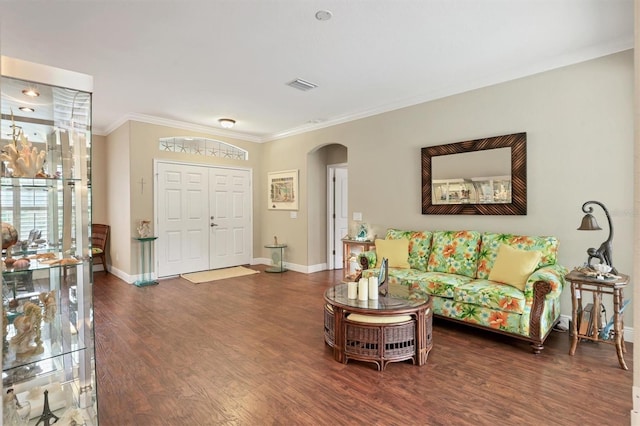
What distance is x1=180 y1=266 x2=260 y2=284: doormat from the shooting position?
5.84m

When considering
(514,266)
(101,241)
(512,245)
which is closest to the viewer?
(514,266)

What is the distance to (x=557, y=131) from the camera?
11.7 ft

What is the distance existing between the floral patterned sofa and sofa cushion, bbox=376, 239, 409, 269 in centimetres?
6

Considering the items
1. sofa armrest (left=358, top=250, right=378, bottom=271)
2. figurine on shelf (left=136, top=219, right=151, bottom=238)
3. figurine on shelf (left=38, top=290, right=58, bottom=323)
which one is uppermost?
figurine on shelf (left=136, top=219, right=151, bottom=238)

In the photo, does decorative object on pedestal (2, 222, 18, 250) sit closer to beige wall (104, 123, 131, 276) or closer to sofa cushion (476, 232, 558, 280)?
sofa cushion (476, 232, 558, 280)

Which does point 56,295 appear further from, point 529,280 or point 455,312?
point 529,280

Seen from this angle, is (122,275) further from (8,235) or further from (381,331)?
(381,331)

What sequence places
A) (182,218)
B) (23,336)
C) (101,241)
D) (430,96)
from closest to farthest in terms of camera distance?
(23,336) → (430,96) → (182,218) → (101,241)

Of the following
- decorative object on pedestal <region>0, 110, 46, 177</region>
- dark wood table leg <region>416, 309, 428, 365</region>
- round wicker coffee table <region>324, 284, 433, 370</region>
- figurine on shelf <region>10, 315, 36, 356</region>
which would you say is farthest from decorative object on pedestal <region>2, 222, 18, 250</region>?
dark wood table leg <region>416, 309, 428, 365</region>

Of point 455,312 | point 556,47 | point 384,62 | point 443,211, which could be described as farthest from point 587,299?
point 384,62

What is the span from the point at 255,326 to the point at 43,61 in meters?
3.54

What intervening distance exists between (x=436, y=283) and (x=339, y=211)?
3.68 m

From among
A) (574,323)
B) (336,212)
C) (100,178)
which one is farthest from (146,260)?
(574,323)

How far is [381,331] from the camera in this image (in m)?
2.69
